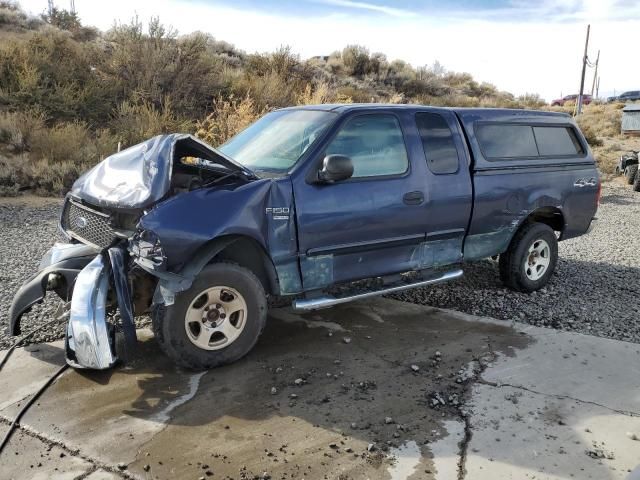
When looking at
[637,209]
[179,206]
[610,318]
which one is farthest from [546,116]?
[637,209]

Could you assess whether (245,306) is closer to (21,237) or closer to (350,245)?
(350,245)

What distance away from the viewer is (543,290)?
618 cm

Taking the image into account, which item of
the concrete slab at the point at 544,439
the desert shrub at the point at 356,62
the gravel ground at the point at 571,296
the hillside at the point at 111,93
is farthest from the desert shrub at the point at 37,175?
the desert shrub at the point at 356,62

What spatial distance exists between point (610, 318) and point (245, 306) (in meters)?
3.61

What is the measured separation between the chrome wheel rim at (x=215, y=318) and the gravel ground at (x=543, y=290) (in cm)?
153

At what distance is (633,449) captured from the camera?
3.25 m

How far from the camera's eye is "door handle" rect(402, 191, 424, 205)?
4.79m

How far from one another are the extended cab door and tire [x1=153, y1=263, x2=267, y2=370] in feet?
1.68

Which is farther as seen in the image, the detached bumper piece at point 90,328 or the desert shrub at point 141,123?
the desert shrub at point 141,123

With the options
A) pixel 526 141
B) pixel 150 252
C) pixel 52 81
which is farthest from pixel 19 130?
pixel 526 141

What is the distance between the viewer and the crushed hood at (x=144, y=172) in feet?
12.8

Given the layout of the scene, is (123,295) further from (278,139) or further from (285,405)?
Result: (278,139)

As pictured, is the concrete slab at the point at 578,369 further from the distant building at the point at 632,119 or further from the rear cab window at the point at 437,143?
the distant building at the point at 632,119

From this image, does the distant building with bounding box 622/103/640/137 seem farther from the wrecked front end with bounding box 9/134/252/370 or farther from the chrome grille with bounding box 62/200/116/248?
the chrome grille with bounding box 62/200/116/248
